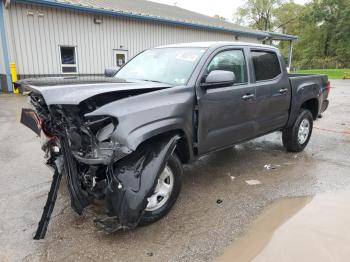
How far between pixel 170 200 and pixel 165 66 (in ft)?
5.92

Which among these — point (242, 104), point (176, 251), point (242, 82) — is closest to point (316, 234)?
point (176, 251)

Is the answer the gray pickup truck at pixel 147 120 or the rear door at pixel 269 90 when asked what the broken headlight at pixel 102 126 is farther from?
the rear door at pixel 269 90

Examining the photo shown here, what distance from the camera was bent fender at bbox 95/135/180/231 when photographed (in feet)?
9.44

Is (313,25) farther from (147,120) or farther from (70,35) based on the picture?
(147,120)

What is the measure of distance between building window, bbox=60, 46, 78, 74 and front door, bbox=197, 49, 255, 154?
11656 millimetres

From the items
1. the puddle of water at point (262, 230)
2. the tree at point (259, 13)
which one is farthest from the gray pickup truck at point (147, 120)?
the tree at point (259, 13)

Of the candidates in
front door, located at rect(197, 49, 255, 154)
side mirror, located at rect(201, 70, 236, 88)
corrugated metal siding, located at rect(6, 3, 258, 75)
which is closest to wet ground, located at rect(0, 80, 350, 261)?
front door, located at rect(197, 49, 255, 154)

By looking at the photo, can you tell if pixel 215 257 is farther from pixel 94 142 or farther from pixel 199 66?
pixel 199 66

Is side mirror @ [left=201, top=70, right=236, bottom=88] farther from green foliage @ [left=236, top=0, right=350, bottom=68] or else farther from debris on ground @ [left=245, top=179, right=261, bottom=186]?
green foliage @ [left=236, top=0, right=350, bottom=68]

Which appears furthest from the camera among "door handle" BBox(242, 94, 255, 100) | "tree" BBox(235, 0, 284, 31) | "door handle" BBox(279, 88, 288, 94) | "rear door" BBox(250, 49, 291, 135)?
"tree" BBox(235, 0, 284, 31)

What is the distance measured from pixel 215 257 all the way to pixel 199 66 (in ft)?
7.23

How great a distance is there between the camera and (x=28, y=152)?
577 centimetres

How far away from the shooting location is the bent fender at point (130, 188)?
9.44 ft

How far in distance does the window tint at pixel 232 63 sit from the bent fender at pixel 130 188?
1.72m
